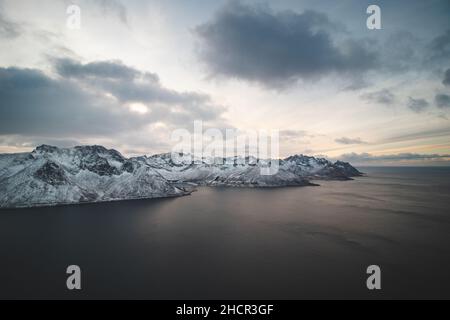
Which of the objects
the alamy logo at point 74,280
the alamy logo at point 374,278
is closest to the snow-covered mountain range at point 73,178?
the alamy logo at point 74,280

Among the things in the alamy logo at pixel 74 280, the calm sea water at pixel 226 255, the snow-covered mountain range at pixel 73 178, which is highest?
the snow-covered mountain range at pixel 73 178

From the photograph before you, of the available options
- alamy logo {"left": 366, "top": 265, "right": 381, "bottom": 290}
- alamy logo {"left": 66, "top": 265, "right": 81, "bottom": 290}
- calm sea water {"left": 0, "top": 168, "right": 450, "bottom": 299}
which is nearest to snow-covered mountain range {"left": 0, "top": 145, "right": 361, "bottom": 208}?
calm sea water {"left": 0, "top": 168, "right": 450, "bottom": 299}

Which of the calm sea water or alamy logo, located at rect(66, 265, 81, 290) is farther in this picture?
alamy logo, located at rect(66, 265, 81, 290)

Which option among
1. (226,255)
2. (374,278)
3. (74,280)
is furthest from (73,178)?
(374,278)

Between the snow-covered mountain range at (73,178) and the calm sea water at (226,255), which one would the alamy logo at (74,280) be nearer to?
the calm sea water at (226,255)

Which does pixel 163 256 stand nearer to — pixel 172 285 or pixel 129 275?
pixel 129 275

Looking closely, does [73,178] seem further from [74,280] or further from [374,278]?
[374,278]

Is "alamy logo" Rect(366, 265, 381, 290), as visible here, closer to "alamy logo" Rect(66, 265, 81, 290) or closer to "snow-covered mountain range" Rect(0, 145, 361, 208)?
"alamy logo" Rect(66, 265, 81, 290)
